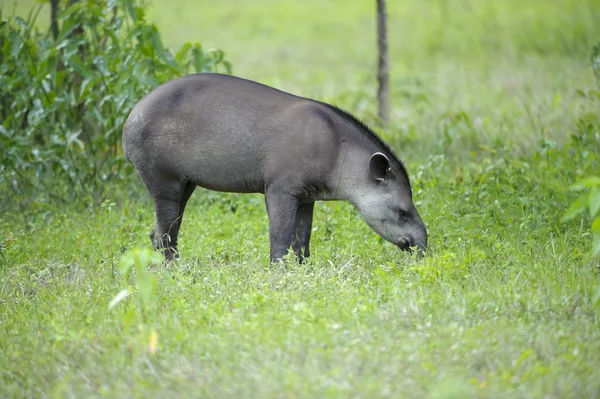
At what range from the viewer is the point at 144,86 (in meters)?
7.52

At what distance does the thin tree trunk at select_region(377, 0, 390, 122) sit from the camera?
935 cm

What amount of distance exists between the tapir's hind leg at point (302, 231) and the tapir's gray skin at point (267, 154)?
0.13 metres

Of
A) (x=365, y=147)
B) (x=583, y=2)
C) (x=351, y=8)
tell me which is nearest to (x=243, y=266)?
(x=365, y=147)

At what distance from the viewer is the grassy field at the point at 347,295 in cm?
391

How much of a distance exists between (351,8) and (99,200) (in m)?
15.1

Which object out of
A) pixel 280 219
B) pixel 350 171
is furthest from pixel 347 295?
pixel 350 171

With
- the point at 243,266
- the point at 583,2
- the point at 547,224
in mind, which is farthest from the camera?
the point at 583,2

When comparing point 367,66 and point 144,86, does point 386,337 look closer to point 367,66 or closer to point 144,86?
point 144,86

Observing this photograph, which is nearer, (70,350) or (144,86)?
(70,350)

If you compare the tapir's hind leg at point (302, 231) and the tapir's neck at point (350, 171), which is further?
the tapir's hind leg at point (302, 231)

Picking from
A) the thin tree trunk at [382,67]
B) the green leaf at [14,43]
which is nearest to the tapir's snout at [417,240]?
the thin tree trunk at [382,67]

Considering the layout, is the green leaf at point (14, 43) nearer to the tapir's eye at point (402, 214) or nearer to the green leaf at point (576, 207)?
the tapir's eye at point (402, 214)

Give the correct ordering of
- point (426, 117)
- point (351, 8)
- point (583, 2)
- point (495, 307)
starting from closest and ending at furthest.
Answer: point (495, 307), point (426, 117), point (583, 2), point (351, 8)

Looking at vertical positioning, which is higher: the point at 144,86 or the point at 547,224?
the point at 144,86
